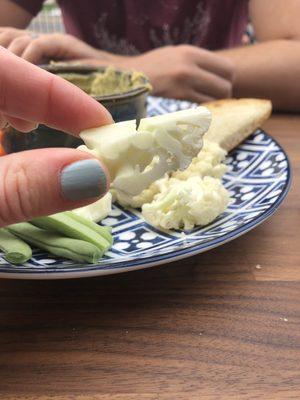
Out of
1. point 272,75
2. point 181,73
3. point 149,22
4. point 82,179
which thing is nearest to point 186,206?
point 82,179

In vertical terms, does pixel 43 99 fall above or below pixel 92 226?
above

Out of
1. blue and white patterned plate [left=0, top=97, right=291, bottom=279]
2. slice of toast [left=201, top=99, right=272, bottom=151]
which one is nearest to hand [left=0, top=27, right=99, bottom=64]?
slice of toast [left=201, top=99, right=272, bottom=151]

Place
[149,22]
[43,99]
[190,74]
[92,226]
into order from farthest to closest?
1. [149,22]
2. [190,74]
3. [92,226]
4. [43,99]

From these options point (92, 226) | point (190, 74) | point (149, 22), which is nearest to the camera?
point (92, 226)

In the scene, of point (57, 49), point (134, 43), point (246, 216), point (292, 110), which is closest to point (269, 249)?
point (246, 216)

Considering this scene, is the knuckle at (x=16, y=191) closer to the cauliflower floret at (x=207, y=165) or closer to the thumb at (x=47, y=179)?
the thumb at (x=47, y=179)

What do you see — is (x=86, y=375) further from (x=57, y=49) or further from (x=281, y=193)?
(x=57, y=49)

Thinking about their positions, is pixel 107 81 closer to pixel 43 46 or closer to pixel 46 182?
pixel 43 46
